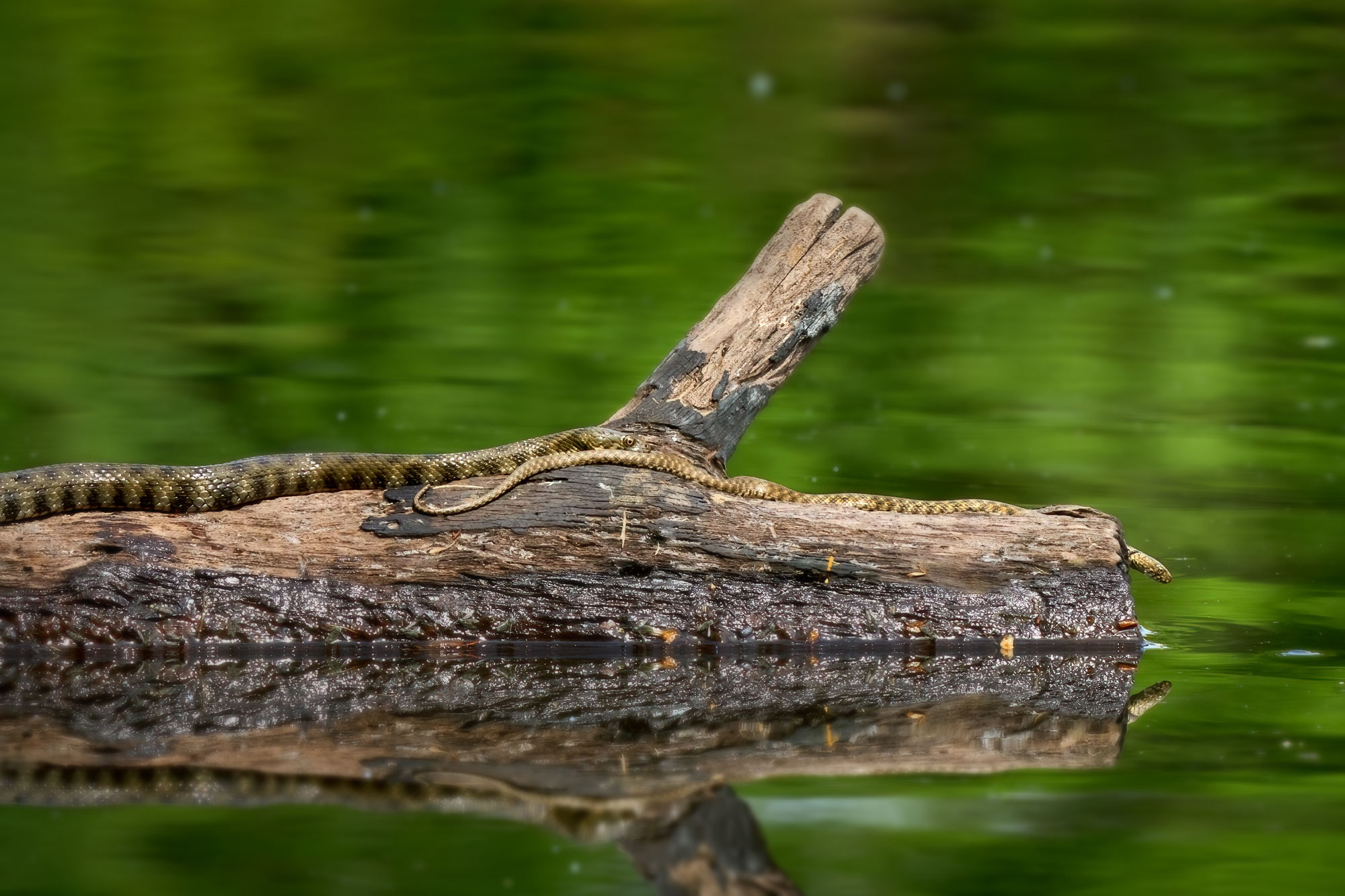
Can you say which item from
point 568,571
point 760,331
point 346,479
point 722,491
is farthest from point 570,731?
point 760,331

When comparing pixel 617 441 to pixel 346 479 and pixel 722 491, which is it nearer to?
pixel 722 491

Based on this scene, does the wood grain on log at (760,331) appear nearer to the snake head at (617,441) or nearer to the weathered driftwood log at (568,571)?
the snake head at (617,441)

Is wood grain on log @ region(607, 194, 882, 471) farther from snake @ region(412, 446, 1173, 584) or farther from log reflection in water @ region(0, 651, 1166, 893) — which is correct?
log reflection in water @ region(0, 651, 1166, 893)

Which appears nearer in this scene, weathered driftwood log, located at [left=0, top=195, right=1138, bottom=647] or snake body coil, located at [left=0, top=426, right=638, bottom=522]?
weathered driftwood log, located at [left=0, top=195, right=1138, bottom=647]

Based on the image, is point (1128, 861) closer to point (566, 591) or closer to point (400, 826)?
point (400, 826)

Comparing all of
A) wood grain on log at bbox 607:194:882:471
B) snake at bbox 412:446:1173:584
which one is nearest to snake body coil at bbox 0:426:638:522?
snake at bbox 412:446:1173:584

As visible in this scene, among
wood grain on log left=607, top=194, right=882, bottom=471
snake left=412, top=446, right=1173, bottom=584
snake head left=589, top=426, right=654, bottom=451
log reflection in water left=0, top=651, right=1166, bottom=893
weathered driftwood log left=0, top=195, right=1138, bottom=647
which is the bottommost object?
log reflection in water left=0, top=651, right=1166, bottom=893

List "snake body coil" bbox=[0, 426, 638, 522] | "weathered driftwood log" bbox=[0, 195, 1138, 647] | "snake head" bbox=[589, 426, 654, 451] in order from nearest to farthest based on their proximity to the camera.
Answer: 1. "weathered driftwood log" bbox=[0, 195, 1138, 647]
2. "snake body coil" bbox=[0, 426, 638, 522]
3. "snake head" bbox=[589, 426, 654, 451]

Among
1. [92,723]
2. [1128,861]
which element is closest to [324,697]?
[92,723]
